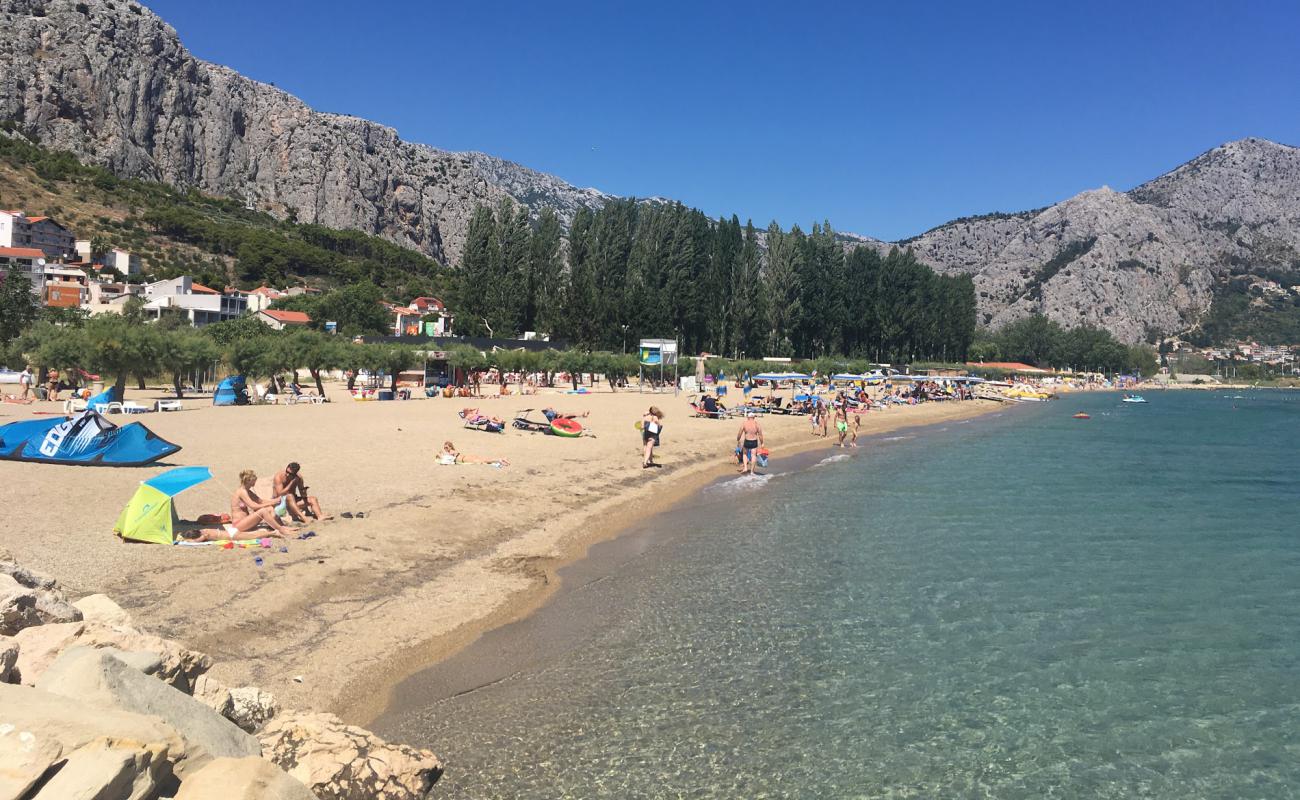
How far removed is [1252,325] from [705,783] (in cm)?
23697

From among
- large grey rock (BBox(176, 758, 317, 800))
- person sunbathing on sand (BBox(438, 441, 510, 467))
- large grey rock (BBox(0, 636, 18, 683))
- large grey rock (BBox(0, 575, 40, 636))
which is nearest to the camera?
large grey rock (BBox(176, 758, 317, 800))

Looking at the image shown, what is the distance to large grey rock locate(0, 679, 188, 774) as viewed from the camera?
10.8ft

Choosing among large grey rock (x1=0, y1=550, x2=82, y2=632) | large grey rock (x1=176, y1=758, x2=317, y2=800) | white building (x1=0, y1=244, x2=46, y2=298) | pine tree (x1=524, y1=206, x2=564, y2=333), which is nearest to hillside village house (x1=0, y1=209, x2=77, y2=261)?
white building (x1=0, y1=244, x2=46, y2=298)

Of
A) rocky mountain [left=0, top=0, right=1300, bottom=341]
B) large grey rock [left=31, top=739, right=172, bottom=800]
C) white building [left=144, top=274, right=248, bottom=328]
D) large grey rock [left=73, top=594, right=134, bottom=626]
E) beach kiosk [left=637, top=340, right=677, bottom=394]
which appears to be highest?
rocky mountain [left=0, top=0, right=1300, bottom=341]

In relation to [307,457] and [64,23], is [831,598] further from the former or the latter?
[64,23]

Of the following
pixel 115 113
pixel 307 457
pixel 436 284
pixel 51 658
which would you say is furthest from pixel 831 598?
pixel 115 113

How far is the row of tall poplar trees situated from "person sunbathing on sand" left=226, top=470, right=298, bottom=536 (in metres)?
56.7

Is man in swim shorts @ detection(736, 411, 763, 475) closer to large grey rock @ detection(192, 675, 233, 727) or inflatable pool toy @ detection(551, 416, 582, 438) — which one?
inflatable pool toy @ detection(551, 416, 582, 438)

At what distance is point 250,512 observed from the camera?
11.0 meters

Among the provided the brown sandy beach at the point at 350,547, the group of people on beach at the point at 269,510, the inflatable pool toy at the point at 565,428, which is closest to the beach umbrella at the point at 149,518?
the brown sandy beach at the point at 350,547

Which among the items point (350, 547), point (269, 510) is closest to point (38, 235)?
point (269, 510)

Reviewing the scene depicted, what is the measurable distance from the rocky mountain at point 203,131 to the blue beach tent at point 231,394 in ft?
374

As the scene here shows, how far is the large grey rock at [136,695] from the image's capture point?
4.05m

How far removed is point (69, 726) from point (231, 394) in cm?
3227
